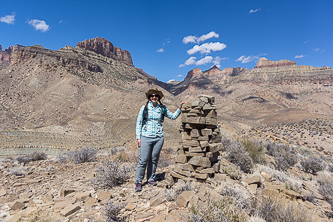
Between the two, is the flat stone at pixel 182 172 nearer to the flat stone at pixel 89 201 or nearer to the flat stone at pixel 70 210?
the flat stone at pixel 89 201

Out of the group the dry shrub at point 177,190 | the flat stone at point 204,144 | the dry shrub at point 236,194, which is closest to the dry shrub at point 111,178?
the dry shrub at point 177,190

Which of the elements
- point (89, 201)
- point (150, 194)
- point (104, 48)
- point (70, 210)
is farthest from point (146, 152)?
point (104, 48)

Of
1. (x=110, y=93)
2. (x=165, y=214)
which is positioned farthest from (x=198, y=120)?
(x=110, y=93)

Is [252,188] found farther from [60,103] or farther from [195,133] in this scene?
[60,103]

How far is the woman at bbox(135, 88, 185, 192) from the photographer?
4094 mm

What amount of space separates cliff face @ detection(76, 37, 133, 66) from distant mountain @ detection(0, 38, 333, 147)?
745 millimetres

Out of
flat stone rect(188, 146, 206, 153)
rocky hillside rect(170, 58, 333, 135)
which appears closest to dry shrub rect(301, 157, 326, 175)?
flat stone rect(188, 146, 206, 153)

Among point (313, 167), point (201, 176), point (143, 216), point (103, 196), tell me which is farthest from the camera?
point (313, 167)

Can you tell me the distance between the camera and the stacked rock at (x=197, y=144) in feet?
14.2

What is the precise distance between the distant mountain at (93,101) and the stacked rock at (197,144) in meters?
14.5

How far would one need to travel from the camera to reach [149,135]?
4.08m

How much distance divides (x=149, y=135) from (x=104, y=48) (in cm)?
10980

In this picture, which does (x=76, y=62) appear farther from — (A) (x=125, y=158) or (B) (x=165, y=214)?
(B) (x=165, y=214)

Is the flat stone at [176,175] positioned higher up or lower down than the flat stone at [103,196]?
higher up
